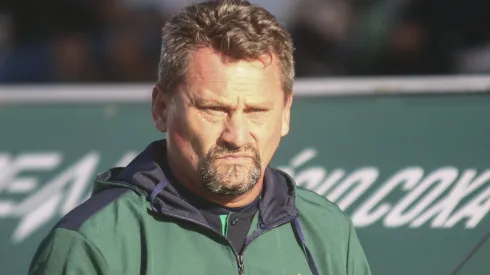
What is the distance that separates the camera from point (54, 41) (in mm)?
4703

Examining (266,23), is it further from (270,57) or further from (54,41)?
(54,41)

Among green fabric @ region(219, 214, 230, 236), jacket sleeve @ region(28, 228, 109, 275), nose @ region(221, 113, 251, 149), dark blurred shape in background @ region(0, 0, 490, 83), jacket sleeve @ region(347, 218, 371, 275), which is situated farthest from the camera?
dark blurred shape in background @ region(0, 0, 490, 83)

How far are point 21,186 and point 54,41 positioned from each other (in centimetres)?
69

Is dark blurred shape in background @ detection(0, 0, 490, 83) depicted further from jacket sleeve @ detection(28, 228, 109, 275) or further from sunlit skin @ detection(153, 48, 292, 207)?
jacket sleeve @ detection(28, 228, 109, 275)

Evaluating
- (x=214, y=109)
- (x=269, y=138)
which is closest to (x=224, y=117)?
(x=214, y=109)

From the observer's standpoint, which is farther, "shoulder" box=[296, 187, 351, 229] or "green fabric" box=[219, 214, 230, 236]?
"shoulder" box=[296, 187, 351, 229]

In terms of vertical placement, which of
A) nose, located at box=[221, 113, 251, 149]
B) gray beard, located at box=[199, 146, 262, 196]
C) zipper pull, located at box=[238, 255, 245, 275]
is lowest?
zipper pull, located at box=[238, 255, 245, 275]

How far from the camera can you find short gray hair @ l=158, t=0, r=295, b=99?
267 centimetres

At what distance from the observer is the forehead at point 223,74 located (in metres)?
2.65

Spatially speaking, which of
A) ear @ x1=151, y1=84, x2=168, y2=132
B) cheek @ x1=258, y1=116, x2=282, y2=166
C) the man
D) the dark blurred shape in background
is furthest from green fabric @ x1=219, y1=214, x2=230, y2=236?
the dark blurred shape in background

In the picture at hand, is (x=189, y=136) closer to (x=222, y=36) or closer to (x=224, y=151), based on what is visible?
(x=224, y=151)

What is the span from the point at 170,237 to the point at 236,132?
1.02 feet

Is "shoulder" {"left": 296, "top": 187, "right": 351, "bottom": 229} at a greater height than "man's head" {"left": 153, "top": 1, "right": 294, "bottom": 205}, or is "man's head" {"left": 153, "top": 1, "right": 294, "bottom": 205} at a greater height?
"man's head" {"left": 153, "top": 1, "right": 294, "bottom": 205}

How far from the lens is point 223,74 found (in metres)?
2.65
